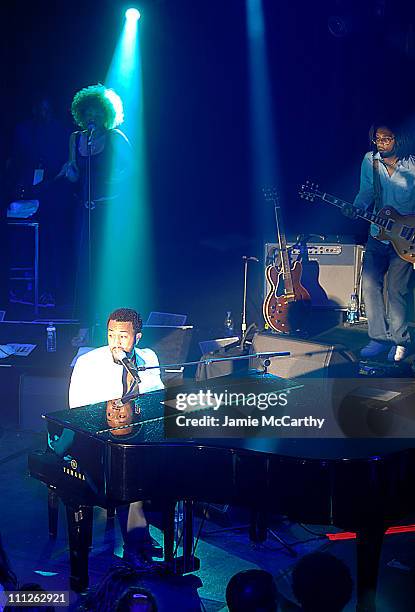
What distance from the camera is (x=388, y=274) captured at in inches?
271

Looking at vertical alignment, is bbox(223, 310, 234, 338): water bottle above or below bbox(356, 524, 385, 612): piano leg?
above

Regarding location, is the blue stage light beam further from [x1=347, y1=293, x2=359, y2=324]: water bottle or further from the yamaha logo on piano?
the yamaha logo on piano

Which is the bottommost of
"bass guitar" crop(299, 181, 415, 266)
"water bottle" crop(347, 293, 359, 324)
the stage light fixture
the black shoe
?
the black shoe

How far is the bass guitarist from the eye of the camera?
6.68 metres

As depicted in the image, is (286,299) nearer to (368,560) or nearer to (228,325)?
(228,325)

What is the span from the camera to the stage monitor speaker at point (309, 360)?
6.36 metres

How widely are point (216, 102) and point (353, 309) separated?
3.64 metres

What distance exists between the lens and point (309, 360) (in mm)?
6547

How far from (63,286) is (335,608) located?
6724 mm

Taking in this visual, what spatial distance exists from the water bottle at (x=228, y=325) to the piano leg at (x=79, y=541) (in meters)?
4.33

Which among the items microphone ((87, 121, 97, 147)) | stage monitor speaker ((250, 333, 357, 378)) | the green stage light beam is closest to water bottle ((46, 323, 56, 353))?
the green stage light beam

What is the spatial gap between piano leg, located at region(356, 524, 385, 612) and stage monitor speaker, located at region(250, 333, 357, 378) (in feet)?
9.03

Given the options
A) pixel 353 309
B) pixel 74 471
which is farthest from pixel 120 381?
pixel 353 309

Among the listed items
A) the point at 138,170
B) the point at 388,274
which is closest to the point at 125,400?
the point at 388,274
